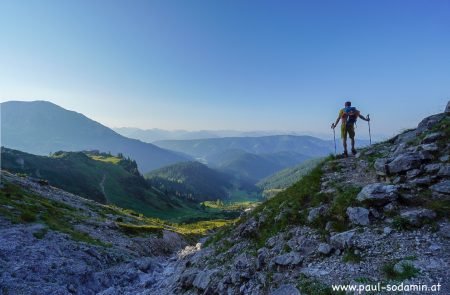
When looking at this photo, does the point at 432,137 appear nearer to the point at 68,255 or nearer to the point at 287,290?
the point at 287,290

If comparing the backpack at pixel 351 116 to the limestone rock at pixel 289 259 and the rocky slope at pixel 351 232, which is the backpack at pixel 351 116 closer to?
the rocky slope at pixel 351 232

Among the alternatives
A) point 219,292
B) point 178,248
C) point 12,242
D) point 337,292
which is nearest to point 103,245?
point 12,242

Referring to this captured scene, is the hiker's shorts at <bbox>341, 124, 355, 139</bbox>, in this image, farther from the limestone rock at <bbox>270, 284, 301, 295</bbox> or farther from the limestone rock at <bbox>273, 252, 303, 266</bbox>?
the limestone rock at <bbox>270, 284, 301, 295</bbox>

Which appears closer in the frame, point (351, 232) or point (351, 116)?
point (351, 232)

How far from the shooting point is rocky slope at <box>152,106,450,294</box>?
47.3 feet

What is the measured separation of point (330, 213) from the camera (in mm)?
19766

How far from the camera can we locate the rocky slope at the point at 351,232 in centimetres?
1443

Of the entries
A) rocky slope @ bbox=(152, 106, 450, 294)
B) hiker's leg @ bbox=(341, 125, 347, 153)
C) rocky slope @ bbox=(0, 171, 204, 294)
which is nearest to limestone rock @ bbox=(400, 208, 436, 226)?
rocky slope @ bbox=(152, 106, 450, 294)

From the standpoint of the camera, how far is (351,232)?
56.3ft

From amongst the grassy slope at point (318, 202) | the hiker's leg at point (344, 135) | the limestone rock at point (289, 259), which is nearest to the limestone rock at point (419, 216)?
the grassy slope at point (318, 202)

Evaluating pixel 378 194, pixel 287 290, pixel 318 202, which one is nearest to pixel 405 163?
pixel 378 194

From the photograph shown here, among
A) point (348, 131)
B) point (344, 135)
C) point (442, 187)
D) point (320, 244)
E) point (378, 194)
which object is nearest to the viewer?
point (442, 187)

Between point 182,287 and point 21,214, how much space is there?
2967cm

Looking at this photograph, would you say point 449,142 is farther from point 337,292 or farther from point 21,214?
point 21,214
